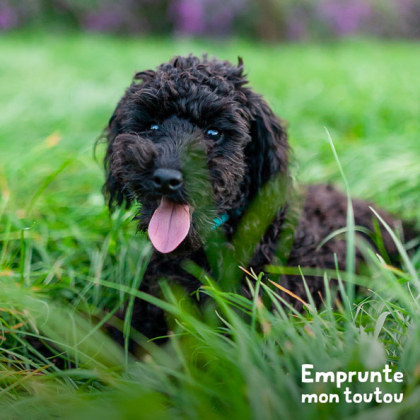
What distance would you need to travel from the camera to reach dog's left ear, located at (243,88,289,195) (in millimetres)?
2316

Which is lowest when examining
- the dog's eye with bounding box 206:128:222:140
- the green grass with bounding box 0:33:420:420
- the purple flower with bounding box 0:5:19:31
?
the green grass with bounding box 0:33:420:420

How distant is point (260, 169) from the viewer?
2.32 metres

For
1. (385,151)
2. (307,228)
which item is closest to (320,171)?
(385,151)

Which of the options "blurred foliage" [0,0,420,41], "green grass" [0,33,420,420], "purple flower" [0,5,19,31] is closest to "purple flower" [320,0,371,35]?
Answer: "blurred foliage" [0,0,420,41]

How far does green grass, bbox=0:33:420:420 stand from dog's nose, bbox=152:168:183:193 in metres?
0.46

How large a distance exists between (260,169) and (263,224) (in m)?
0.31

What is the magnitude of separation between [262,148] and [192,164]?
1.80 feet

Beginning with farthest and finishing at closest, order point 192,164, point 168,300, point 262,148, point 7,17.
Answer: point 7,17 → point 262,148 → point 168,300 → point 192,164

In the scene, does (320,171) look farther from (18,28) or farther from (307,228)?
(18,28)

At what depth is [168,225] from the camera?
6.53 feet

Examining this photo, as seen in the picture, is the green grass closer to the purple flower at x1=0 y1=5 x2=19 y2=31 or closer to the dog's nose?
the dog's nose

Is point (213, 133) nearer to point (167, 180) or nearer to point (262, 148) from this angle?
point (262, 148)

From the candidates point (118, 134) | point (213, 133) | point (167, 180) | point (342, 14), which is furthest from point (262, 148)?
point (342, 14)

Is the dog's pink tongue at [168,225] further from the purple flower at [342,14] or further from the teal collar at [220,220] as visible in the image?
the purple flower at [342,14]
